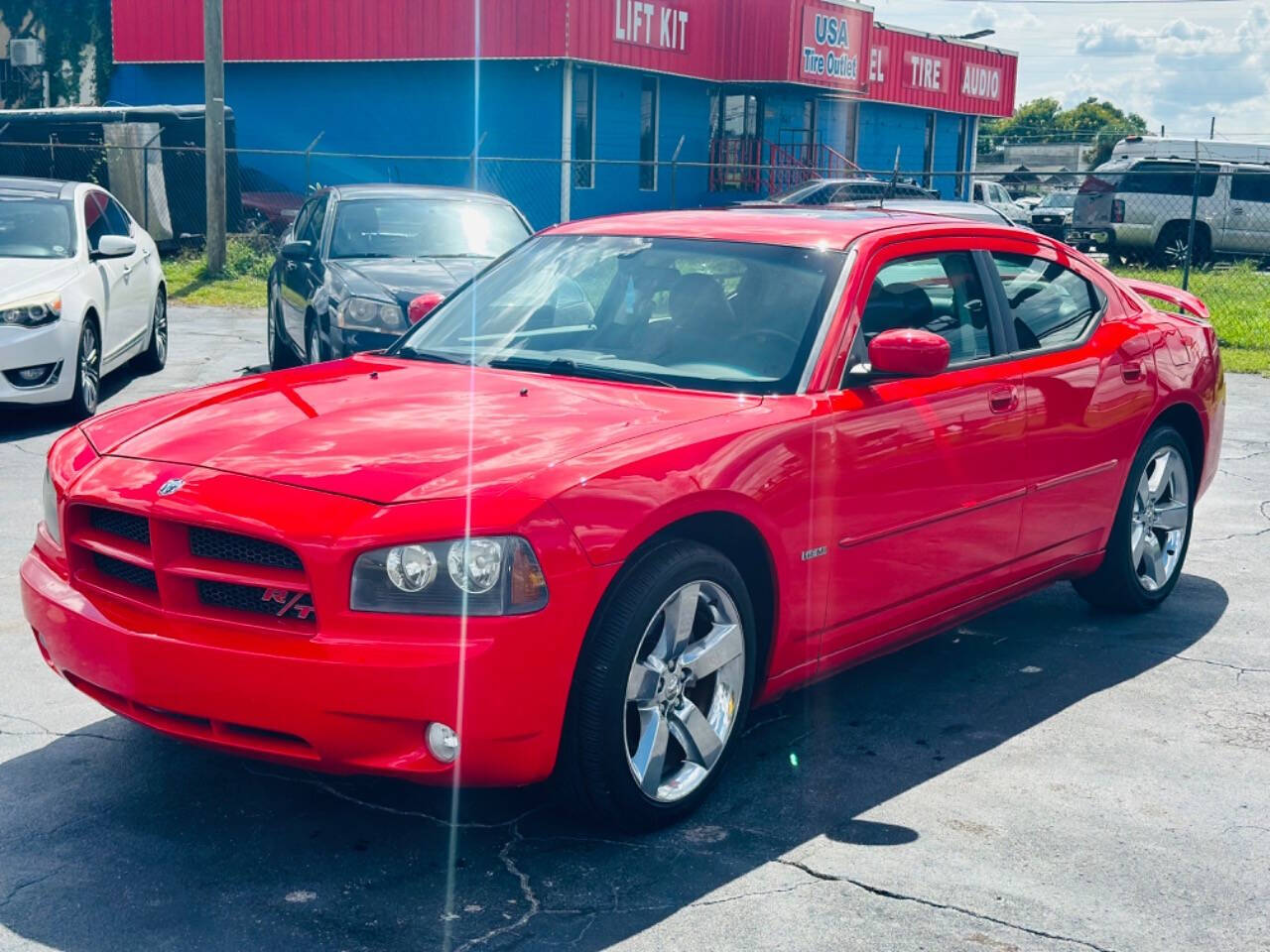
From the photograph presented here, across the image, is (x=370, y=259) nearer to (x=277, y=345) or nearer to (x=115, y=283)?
(x=277, y=345)

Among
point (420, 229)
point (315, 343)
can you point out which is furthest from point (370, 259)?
point (315, 343)

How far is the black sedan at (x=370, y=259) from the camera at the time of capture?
33.5 ft

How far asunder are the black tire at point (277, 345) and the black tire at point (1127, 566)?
7.29m

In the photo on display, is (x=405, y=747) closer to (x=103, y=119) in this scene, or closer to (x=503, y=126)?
(x=103, y=119)

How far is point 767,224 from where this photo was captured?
17.2 ft

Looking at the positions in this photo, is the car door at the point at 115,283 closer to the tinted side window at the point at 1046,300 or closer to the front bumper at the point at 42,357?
the front bumper at the point at 42,357

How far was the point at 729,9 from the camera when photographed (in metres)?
31.6

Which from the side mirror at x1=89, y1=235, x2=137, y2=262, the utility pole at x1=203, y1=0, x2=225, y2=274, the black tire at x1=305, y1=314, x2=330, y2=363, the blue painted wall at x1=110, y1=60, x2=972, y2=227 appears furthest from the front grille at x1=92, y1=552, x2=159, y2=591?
the blue painted wall at x1=110, y1=60, x2=972, y2=227

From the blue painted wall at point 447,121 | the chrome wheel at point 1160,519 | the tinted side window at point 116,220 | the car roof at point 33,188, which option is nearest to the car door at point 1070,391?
the chrome wheel at point 1160,519

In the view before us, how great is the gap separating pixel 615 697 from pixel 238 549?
0.97 meters

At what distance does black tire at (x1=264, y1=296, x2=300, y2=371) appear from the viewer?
39.2 ft

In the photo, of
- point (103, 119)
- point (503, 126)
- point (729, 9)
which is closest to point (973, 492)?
point (103, 119)

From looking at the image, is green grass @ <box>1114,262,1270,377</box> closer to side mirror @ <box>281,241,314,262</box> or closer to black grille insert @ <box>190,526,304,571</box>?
side mirror @ <box>281,241,314,262</box>

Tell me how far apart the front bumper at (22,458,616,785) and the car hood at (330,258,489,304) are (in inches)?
258
